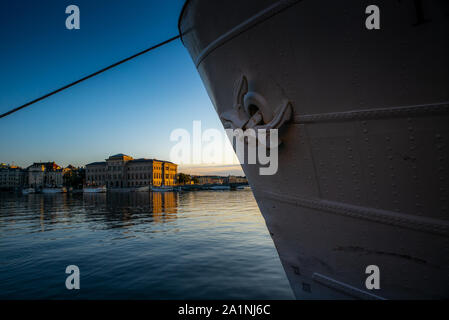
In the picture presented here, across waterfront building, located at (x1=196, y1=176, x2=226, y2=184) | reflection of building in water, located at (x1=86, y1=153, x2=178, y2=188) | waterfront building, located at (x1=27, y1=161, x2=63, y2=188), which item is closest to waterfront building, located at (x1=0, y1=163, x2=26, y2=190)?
waterfront building, located at (x1=27, y1=161, x2=63, y2=188)

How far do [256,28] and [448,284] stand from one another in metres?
2.90

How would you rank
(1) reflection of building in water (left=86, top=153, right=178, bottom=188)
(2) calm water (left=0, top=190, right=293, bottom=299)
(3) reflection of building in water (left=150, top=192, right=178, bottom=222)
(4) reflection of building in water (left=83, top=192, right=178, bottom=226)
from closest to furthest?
(2) calm water (left=0, top=190, right=293, bottom=299)
(3) reflection of building in water (left=150, top=192, right=178, bottom=222)
(4) reflection of building in water (left=83, top=192, right=178, bottom=226)
(1) reflection of building in water (left=86, top=153, right=178, bottom=188)

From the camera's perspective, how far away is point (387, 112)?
2.09 meters

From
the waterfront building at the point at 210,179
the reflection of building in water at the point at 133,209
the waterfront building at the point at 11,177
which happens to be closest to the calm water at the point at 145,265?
the reflection of building in water at the point at 133,209

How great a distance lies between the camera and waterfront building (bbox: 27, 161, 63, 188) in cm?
12962

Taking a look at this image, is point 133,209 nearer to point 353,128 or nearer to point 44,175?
point 353,128

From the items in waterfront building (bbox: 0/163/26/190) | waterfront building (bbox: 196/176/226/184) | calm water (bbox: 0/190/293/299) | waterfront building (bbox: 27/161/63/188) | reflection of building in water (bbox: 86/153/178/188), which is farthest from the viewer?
waterfront building (bbox: 196/176/226/184)

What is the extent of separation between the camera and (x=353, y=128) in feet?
7.60

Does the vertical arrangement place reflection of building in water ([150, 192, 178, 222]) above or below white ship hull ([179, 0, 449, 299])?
below

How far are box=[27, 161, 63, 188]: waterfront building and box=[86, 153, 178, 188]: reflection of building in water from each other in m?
26.2

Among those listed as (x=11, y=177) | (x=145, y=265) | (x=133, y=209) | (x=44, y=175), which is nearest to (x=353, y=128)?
(x=145, y=265)

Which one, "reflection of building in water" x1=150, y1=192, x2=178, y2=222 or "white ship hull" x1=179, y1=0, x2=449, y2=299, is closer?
"white ship hull" x1=179, y1=0, x2=449, y2=299

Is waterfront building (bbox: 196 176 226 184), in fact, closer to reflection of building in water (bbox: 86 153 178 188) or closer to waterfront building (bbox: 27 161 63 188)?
reflection of building in water (bbox: 86 153 178 188)

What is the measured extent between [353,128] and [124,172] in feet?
398
